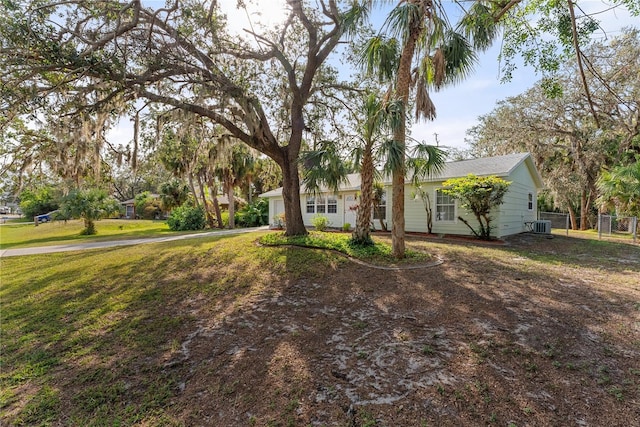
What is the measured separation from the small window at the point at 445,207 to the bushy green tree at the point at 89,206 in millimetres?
20778

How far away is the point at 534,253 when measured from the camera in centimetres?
902

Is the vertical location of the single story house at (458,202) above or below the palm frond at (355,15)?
below

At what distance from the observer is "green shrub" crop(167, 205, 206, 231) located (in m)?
21.8

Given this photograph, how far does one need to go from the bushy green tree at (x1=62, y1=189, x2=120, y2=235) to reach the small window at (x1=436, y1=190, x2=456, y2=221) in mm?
20778

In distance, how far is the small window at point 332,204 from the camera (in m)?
16.4

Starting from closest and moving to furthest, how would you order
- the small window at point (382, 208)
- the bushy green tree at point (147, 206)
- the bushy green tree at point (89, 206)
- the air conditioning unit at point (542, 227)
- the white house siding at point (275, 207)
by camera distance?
the air conditioning unit at point (542, 227) < the small window at point (382, 208) < the bushy green tree at point (89, 206) < the white house siding at point (275, 207) < the bushy green tree at point (147, 206)

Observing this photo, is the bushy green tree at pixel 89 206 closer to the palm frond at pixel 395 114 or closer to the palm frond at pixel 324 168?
the palm frond at pixel 324 168

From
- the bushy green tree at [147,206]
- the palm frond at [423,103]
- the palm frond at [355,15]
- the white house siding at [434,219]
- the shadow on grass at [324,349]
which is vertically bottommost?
the shadow on grass at [324,349]

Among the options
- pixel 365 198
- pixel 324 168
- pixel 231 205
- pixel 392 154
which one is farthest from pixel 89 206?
pixel 392 154

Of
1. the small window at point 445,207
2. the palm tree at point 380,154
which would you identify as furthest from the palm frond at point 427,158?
the small window at point 445,207

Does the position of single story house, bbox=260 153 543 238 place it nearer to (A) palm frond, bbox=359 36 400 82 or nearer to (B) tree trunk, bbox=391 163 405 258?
(B) tree trunk, bbox=391 163 405 258

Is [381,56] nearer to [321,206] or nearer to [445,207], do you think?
[445,207]

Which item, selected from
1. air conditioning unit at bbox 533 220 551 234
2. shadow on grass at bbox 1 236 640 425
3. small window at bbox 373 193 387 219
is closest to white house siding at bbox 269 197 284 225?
small window at bbox 373 193 387 219

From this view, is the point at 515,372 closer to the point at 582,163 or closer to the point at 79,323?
the point at 79,323
